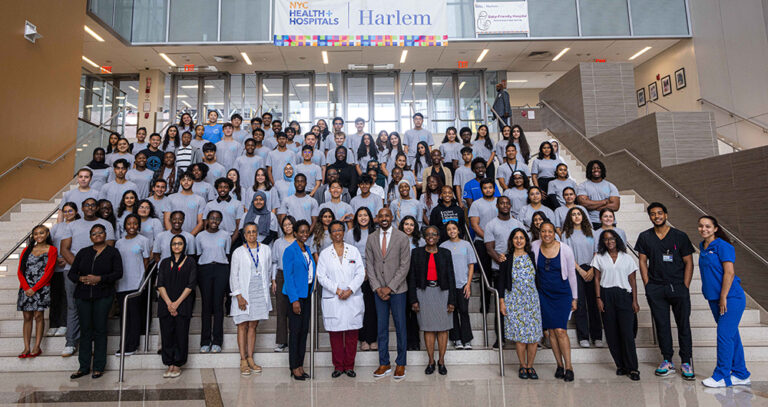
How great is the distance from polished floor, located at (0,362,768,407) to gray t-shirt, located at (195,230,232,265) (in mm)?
1208

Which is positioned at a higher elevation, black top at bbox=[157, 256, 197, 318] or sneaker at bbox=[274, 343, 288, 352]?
black top at bbox=[157, 256, 197, 318]

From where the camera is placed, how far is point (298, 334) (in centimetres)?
469

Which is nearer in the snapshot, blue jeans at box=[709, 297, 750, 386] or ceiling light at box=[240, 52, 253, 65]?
blue jeans at box=[709, 297, 750, 386]

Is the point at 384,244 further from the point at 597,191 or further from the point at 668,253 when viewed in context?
the point at 597,191

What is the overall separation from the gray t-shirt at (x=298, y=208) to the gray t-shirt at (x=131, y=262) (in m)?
1.65

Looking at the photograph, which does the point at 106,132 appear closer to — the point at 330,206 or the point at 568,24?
the point at 330,206

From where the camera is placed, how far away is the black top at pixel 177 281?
188 inches

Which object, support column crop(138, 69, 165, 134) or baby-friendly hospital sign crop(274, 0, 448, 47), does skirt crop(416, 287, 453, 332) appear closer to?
baby-friendly hospital sign crop(274, 0, 448, 47)

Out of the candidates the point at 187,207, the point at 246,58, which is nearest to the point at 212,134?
the point at 187,207

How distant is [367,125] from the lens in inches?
603

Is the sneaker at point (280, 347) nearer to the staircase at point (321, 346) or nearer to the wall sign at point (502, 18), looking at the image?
the staircase at point (321, 346)

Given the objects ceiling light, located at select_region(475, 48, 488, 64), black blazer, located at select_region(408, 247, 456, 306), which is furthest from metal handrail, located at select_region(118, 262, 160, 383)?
ceiling light, located at select_region(475, 48, 488, 64)

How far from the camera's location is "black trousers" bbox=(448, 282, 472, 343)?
197 inches

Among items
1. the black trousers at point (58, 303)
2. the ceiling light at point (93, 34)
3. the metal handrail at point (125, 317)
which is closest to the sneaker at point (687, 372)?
the metal handrail at point (125, 317)
